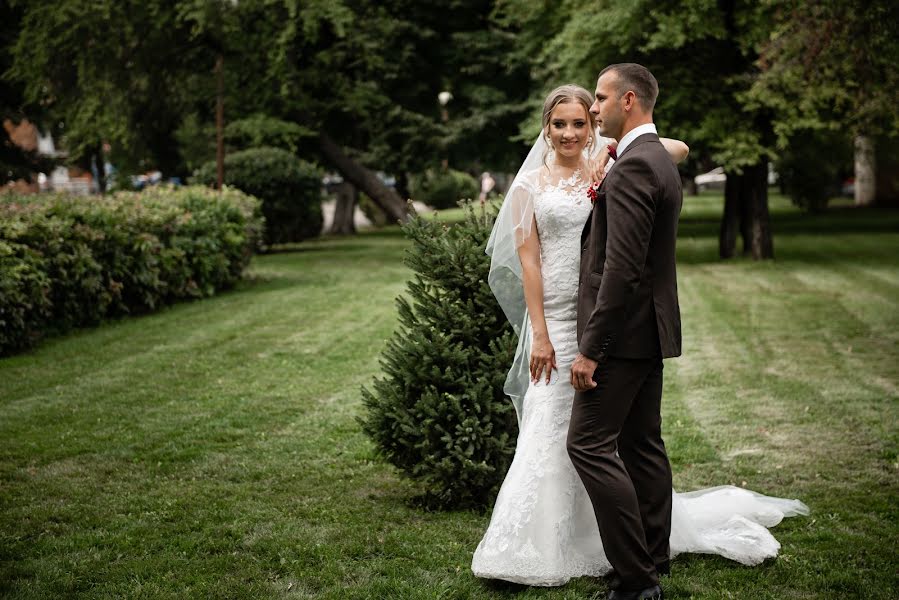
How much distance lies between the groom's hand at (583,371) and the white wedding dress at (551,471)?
411 millimetres

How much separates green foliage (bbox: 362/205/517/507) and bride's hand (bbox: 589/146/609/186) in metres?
1.05

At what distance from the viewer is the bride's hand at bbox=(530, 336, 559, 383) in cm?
438

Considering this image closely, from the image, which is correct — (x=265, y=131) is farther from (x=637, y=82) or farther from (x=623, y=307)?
(x=623, y=307)

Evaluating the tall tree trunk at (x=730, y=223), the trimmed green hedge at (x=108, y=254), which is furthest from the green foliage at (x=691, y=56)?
the trimmed green hedge at (x=108, y=254)

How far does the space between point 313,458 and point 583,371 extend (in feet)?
10.8

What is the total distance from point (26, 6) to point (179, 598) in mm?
23010

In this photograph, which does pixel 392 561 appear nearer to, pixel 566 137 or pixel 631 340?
pixel 631 340

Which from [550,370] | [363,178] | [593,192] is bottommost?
[550,370]

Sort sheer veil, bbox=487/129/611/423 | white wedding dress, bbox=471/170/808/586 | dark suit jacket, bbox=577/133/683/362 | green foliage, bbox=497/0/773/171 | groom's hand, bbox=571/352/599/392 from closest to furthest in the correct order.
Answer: dark suit jacket, bbox=577/133/683/362
groom's hand, bbox=571/352/599/392
white wedding dress, bbox=471/170/808/586
sheer veil, bbox=487/129/611/423
green foliage, bbox=497/0/773/171

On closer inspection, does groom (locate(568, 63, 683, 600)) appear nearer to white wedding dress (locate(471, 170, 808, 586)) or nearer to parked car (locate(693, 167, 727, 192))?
white wedding dress (locate(471, 170, 808, 586))

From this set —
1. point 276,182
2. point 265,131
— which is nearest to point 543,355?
point 276,182

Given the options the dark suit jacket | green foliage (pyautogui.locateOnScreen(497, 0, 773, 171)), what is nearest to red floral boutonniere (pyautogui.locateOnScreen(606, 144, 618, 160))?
the dark suit jacket

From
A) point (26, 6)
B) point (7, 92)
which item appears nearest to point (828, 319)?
point (26, 6)

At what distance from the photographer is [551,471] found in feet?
14.3
